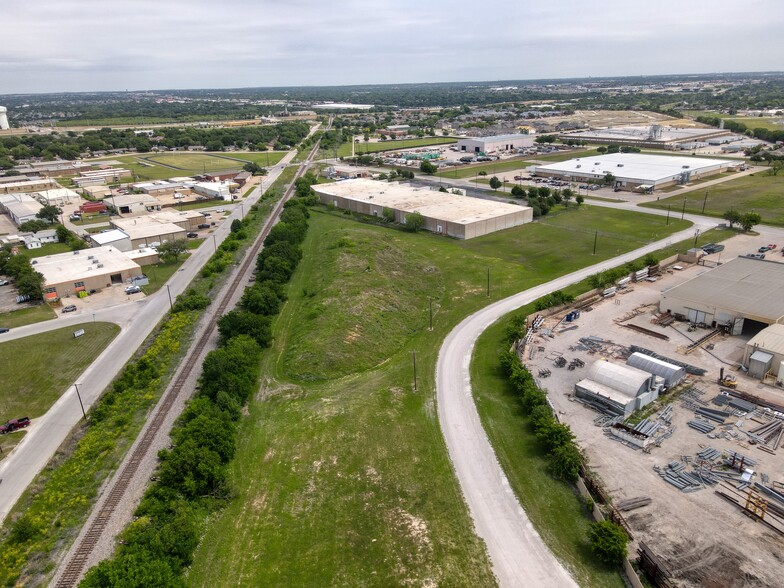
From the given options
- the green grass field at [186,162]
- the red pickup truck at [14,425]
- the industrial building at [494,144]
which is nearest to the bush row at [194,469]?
the red pickup truck at [14,425]

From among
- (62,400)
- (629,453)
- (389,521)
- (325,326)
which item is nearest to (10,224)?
(62,400)

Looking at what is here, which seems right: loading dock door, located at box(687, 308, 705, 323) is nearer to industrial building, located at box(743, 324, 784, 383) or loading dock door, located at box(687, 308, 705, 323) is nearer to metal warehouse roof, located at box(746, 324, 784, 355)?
metal warehouse roof, located at box(746, 324, 784, 355)

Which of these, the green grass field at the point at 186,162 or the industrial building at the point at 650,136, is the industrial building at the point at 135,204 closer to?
the green grass field at the point at 186,162

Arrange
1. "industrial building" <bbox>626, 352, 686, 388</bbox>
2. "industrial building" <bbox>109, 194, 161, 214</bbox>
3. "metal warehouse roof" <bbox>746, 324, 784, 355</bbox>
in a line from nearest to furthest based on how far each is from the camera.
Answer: "industrial building" <bbox>626, 352, 686, 388</bbox> → "metal warehouse roof" <bbox>746, 324, 784, 355</bbox> → "industrial building" <bbox>109, 194, 161, 214</bbox>

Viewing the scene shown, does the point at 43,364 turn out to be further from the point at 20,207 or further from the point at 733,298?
the point at 20,207

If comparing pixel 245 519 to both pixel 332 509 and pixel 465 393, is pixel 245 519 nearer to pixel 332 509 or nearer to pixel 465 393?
pixel 332 509

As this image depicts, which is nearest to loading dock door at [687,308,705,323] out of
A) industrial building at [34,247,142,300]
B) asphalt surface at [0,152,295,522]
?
asphalt surface at [0,152,295,522]

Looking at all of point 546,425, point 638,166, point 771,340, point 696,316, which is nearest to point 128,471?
point 546,425
